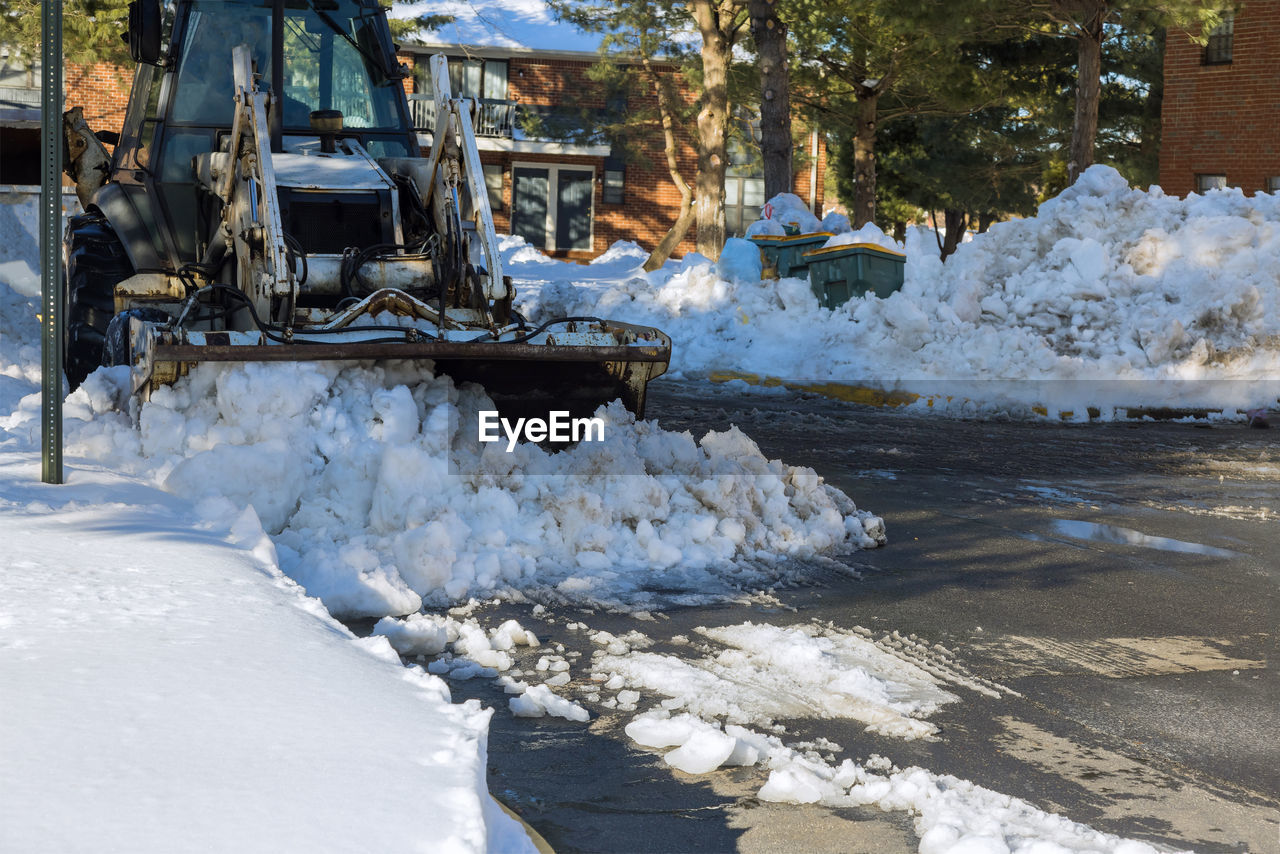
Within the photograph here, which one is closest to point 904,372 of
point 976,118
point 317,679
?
point 317,679

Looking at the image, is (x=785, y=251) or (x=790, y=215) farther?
(x=790, y=215)

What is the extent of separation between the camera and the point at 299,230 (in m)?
7.94

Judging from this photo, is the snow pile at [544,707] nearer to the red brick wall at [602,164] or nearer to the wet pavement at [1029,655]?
the wet pavement at [1029,655]

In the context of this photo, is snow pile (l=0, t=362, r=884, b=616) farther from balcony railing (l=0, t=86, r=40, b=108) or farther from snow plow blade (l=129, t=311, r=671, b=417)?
balcony railing (l=0, t=86, r=40, b=108)

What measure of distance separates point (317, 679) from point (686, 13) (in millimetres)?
29032

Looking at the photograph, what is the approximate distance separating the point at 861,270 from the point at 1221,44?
1272 cm

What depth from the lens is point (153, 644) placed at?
370 centimetres

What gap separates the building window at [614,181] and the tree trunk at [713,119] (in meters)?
11.5

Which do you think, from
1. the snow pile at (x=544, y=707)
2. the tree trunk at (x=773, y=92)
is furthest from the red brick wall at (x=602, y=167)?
the snow pile at (x=544, y=707)

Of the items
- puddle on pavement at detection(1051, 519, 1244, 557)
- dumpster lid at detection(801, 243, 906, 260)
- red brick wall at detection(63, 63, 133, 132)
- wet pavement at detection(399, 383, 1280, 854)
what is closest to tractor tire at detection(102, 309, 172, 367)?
wet pavement at detection(399, 383, 1280, 854)

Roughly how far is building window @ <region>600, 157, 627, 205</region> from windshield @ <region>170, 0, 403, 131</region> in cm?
3018

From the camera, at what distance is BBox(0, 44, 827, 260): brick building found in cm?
3725

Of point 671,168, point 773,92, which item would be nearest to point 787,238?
point 773,92

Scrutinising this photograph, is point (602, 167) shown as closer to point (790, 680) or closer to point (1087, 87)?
point (1087, 87)
